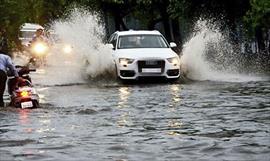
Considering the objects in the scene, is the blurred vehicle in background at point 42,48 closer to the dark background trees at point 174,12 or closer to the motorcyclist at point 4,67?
the dark background trees at point 174,12

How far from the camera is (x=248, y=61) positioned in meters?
37.8

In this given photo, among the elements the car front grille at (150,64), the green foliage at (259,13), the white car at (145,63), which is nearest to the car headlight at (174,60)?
the white car at (145,63)

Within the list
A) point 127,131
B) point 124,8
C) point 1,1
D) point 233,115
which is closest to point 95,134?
point 127,131

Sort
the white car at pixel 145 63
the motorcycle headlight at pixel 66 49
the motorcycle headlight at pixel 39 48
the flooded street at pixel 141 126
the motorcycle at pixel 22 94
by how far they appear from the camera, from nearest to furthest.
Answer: the flooded street at pixel 141 126 < the motorcycle at pixel 22 94 < the white car at pixel 145 63 < the motorcycle headlight at pixel 39 48 < the motorcycle headlight at pixel 66 49

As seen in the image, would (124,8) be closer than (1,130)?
No

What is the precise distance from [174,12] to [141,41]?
47.0 feet

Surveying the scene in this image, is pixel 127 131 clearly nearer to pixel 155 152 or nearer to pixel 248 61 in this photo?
pixel 155 152

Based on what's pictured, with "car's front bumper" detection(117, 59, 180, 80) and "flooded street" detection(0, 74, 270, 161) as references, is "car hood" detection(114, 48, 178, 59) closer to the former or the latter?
"car's front bumper" detection(117, 59, 180, 80)

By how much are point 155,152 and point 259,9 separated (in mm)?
26050

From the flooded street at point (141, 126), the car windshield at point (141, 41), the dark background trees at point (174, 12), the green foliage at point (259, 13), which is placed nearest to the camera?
the flooded street at point (141, 126)

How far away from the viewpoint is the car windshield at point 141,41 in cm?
2302

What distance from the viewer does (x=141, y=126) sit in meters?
11.1

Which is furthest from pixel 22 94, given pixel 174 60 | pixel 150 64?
pixel 174 60

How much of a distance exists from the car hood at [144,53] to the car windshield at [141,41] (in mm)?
626
